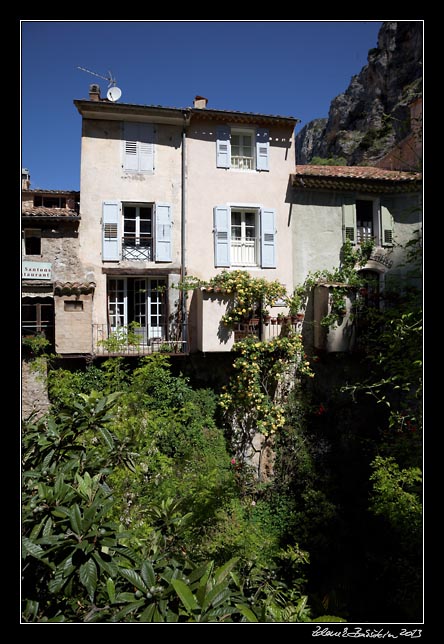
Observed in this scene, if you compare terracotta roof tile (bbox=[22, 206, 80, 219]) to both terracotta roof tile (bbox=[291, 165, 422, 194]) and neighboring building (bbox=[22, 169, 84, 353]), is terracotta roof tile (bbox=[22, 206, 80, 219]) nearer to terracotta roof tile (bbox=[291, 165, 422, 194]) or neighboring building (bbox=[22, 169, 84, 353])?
neighboring building (bbox=[22, 169, 84, 353])

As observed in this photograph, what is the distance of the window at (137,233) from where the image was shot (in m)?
10.2

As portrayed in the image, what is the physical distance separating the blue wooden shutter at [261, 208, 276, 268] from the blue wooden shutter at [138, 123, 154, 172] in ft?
12.1

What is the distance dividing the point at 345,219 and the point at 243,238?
3.42 metres

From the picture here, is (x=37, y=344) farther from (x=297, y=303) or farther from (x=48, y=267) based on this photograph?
(x=297, y=303)

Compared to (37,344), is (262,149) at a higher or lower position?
higher

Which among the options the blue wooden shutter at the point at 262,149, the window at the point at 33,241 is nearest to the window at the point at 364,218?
the blue wooden shutter at the point at 262,149

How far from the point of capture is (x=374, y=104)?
28250 mm

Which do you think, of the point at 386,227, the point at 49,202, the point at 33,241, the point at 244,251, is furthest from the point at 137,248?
the point at 386,227

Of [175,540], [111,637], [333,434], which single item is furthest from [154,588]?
[333,434]

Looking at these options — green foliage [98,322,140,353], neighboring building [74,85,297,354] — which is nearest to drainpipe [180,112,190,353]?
neighboring building [74,85,297,354]

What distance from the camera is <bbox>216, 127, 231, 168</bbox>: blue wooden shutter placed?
10430mm

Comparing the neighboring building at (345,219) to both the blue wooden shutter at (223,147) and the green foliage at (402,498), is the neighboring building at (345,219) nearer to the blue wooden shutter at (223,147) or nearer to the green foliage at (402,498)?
the blue wooden shutter at (223,147)

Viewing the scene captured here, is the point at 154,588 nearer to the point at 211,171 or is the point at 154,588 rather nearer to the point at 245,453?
the point at 245,453

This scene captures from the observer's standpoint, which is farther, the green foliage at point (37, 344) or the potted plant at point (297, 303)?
the potted plant at point (297, 303)
